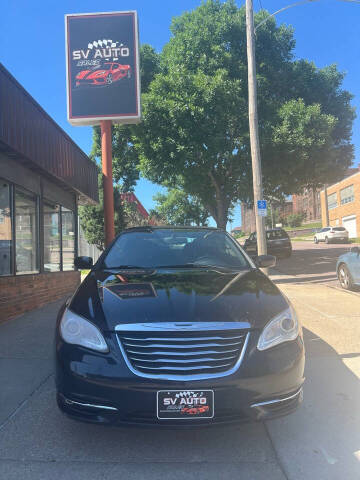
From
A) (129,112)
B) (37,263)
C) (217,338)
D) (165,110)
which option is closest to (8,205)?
(37,263)

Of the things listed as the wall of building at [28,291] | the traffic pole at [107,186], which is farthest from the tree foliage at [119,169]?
the wall of building at [28,291]

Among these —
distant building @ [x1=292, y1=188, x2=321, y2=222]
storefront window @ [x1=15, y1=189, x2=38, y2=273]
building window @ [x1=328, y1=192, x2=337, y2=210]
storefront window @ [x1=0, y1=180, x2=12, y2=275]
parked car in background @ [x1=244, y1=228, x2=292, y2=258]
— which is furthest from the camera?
distant building @ [x1=292, y1=188, x2=321, y2=222]

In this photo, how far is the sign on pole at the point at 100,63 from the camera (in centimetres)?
1098

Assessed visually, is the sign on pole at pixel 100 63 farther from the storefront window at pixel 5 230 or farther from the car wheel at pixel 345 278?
the car wheel at pixel 345 278

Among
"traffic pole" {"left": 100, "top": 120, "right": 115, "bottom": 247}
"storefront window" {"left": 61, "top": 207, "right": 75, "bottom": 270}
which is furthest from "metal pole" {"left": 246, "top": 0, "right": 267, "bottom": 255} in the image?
"storefront window" {"left": 61, "top": 207, "right": 75, "bottom": 270}

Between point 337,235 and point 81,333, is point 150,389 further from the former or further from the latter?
point 337,235

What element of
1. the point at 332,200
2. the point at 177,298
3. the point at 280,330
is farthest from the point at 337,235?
the point at 177,298

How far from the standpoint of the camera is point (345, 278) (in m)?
10.2

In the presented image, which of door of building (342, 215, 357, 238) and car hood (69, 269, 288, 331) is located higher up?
door of building (342, 215, 357, 238)

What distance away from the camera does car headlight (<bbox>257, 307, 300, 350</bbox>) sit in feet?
8.82

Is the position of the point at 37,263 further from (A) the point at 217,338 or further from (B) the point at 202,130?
(B) the point at 202,130

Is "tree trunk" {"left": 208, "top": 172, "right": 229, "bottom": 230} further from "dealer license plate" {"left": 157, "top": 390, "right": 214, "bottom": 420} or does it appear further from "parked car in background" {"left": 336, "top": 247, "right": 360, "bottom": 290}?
"dealer license plate" {"left": 157, "top": 390, "right": 214, "bottom": 420}

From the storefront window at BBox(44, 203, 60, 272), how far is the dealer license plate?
752 cm

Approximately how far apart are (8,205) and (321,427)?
248 inches
